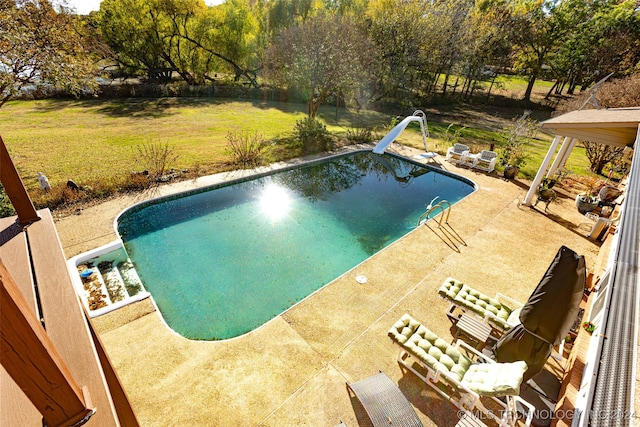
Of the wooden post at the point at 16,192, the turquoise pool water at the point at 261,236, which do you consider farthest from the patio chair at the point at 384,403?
the wooden post at the point at 16,192

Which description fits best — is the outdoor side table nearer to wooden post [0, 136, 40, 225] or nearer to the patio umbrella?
the patio umbrella

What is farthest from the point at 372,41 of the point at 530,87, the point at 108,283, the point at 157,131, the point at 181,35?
the point at 108,283

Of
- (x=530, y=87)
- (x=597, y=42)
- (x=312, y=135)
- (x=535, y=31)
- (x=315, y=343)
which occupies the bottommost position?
(x=315, y=343)

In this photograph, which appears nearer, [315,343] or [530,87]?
[315,343]

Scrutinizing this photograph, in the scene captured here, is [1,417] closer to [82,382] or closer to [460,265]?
[82,382]

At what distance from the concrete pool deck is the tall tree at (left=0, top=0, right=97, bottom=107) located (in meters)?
5.60

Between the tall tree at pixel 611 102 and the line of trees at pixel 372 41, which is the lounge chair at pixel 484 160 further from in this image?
the line of trees at pixel 372 41

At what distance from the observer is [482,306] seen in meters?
5.12

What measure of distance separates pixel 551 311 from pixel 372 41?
23140 millimetres

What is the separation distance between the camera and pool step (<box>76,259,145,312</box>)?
229 inches

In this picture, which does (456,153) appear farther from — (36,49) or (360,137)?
(36,49)

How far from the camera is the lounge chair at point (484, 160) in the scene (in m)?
12.8

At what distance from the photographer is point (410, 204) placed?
36.1 feet

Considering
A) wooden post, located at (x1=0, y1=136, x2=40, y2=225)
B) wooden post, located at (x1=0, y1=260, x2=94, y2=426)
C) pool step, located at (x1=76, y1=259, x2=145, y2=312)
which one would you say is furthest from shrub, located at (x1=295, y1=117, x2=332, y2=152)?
wooden post, located at (x1=0, y1=260, x2=94, y2=426)
